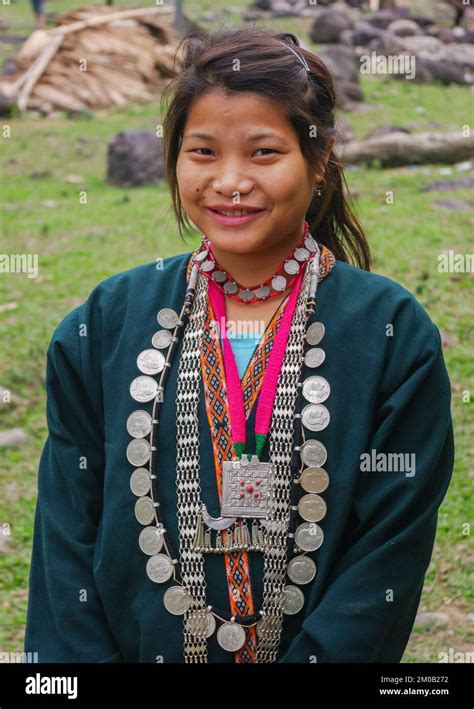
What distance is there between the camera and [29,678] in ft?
8.54

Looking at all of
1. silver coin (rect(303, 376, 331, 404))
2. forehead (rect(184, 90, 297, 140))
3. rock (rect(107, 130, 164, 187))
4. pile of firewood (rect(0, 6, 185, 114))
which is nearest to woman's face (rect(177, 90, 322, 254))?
→ forehead (rect(184, 90, 297, 140))

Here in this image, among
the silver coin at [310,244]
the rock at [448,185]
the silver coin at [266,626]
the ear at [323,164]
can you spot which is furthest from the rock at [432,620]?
the rock at [448,185]

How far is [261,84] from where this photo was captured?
8.07 feet

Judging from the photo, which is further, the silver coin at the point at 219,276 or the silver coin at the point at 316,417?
the silver coin at the point at 219,276

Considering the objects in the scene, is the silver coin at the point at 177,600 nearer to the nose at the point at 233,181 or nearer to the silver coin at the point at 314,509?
the silver coin at the point at 314,509

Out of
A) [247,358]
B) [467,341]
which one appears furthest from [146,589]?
[467,341]

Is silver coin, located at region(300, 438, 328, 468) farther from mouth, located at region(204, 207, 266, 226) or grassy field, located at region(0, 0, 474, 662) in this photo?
grassy field, located at region(0, 0, 474, 662)

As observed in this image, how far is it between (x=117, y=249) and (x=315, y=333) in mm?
5796

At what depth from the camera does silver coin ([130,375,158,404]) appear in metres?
2.60

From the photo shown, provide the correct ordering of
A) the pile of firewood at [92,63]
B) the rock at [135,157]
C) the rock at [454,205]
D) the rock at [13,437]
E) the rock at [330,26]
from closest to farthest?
the rock at [13,437], the rock at [454,205], the rock at [135,157], the pile of firewood at [92,63], the rock at [330,26]

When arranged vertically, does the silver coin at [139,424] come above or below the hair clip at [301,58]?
below

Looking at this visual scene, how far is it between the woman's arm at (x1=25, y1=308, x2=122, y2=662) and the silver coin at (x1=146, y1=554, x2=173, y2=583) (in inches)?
6.9

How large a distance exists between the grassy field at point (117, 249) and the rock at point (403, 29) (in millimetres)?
4443

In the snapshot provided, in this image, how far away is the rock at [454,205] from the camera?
28.3 ft
